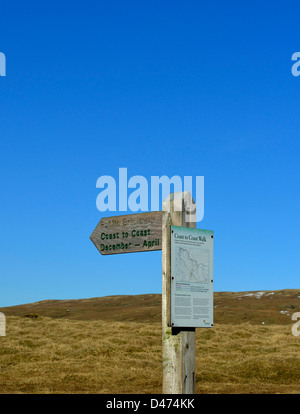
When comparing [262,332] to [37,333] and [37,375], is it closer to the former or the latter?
[37,333]

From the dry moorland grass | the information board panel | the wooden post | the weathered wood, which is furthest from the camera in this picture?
the dry moorland grass

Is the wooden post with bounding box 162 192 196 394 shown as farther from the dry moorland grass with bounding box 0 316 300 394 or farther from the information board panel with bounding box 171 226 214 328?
the dry moorland grass with bounding box 0 316 300 394

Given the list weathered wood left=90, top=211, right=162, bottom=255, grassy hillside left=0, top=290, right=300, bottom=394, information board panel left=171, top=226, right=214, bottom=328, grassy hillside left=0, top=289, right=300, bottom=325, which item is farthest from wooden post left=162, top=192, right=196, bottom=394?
grassy hillside left=0, top=289, right=300, bottom=325

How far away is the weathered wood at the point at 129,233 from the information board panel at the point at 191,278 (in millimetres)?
464

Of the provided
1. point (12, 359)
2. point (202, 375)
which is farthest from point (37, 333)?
point (202, 375)

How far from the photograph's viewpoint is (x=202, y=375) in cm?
2020

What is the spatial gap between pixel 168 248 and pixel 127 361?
16775mm


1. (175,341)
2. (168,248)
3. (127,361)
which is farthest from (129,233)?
(127,361)

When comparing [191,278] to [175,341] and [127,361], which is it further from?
[127,361]

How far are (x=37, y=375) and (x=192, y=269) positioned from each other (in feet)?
50.7

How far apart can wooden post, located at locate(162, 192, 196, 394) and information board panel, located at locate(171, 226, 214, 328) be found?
0.11 meters

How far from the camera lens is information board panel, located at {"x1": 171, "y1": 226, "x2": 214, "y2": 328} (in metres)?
7.08

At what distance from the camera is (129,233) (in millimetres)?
8086

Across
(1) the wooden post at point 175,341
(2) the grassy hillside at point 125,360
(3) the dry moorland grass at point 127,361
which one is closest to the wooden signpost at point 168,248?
(1) the wooden post at point 175,341
